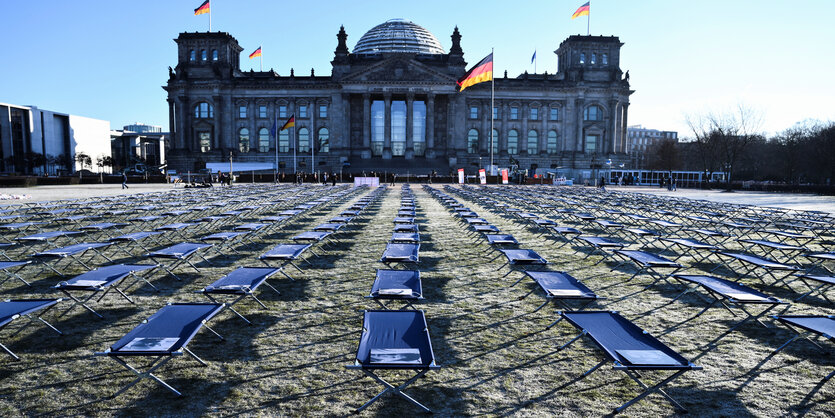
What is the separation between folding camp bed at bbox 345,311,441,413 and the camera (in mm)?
4121

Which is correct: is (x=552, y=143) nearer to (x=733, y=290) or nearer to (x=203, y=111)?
(x=203, y=111)

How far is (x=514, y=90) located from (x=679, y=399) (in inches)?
3069

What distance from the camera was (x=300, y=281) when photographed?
28.8 ft

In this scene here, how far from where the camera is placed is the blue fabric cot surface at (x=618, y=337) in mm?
4207

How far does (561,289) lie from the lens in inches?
267

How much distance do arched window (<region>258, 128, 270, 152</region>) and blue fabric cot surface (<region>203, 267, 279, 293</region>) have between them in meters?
76.0

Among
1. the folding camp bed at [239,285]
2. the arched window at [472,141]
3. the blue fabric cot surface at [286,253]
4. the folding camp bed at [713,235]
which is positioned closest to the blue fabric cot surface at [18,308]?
the folding camp bed at [239,285]

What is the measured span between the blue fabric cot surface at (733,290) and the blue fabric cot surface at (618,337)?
6.71ft

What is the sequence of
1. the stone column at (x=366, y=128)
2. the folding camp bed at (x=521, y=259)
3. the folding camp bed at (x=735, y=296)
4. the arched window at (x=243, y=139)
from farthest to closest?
1. the arched window at (x=243, y=139)
2. the stone column at (x=366, y=128)
3. the folding camp bed at (x=521, y=259)
4. the folding camp bed at (x=735, y=296)

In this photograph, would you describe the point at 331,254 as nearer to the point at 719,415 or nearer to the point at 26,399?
the point at 26,399

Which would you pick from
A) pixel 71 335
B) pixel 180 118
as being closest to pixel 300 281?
pixel 71 335

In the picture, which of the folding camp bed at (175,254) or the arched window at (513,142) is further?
the arched window at (513,142)

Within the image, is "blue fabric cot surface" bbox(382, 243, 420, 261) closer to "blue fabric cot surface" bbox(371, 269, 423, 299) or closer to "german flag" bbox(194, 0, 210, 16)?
"blue fabric cot surface" bbox(371, 269, 423, 299)

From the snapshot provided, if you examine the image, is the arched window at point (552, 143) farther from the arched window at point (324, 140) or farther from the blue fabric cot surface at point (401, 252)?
the blue fabric cot surface at point (401, 252)
